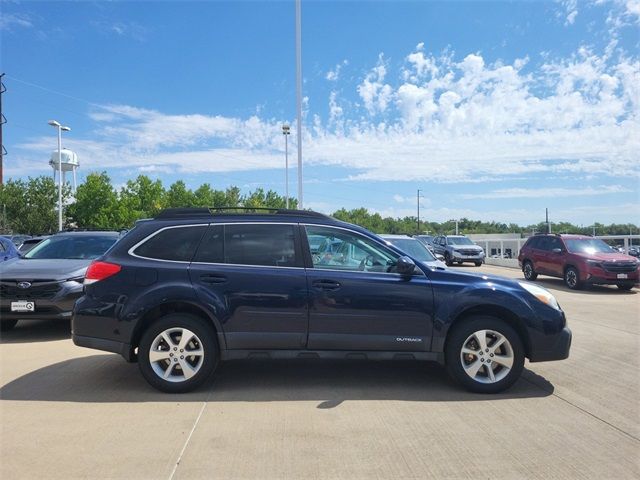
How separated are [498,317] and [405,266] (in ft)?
3.75

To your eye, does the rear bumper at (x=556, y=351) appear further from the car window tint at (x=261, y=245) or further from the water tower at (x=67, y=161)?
the water tower at (x=67, y=161)

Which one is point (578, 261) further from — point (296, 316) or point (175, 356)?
point (175, 356)

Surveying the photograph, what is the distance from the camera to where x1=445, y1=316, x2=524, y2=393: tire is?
5102mm

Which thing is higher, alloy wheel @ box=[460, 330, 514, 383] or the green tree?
the green tree

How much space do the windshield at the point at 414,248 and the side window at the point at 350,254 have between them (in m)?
6.18

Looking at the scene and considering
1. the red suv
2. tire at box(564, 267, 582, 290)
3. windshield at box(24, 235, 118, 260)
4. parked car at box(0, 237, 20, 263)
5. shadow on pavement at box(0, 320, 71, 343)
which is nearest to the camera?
shadow on pavement at box(0, 320, 71, 343)

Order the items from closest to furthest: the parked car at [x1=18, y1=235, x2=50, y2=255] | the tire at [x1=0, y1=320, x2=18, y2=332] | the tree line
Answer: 1. the tire at [x1=0, y1=320, x2=18, y2=332]
2. the parked car at [x1=18, y1=235, x2=50, y2=255]
3. the tree line

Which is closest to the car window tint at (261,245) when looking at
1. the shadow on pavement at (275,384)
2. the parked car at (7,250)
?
the shadow on pavement at (275,384)

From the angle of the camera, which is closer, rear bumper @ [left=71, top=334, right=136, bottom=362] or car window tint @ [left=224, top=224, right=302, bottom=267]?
rear bumper @ [left=71, top=334, right=136, bottom=362]

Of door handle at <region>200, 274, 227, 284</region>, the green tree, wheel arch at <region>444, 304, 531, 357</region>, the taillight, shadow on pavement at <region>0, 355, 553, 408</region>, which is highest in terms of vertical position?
the green tree

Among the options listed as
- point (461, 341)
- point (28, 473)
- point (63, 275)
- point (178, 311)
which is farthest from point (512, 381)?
point (63, 275)

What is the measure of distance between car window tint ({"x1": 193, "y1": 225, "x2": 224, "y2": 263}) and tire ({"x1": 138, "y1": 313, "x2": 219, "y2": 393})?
0.64 m

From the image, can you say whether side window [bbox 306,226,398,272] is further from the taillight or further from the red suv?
the red suv

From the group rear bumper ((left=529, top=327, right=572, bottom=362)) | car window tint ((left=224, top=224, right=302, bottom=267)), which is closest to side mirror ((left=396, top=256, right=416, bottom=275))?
car window tint ((left=224, top=224, right=302, bottom=267))
